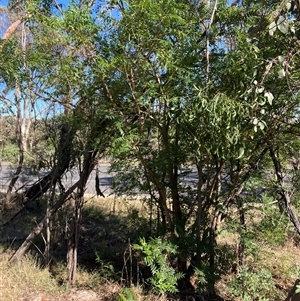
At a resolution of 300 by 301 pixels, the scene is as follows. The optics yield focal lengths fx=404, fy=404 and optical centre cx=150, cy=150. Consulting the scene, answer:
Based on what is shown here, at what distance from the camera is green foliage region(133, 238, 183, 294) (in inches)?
155

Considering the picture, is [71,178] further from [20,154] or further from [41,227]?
[20,154]

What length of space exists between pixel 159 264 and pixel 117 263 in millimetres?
1326

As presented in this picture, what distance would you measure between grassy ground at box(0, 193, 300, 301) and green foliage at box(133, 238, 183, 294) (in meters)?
0.28

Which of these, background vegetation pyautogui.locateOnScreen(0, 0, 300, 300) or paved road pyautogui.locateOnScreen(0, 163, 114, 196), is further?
paved road pyautogui.locateOnScreen(0, 163, 114, 196)

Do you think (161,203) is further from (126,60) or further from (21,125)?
(21,125)

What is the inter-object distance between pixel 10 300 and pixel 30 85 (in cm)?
216

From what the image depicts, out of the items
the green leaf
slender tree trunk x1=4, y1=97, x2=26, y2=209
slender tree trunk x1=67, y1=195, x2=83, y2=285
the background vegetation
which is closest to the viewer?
the green leaf

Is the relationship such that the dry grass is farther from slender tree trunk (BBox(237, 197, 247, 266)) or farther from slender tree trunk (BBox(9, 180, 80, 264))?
slender tree trunk (BBox(237, 197, 247, 266))

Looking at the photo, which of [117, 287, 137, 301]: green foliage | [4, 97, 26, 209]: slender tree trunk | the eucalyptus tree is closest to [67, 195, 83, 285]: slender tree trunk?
the eucalyptus tree

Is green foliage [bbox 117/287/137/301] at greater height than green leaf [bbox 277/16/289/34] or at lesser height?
lesser

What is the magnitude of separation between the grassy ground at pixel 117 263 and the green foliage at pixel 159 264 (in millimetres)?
275

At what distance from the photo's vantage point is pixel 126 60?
334 cm

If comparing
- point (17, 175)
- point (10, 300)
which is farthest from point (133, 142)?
point (17, 175)

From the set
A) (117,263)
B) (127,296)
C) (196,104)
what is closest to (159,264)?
(127,296)
